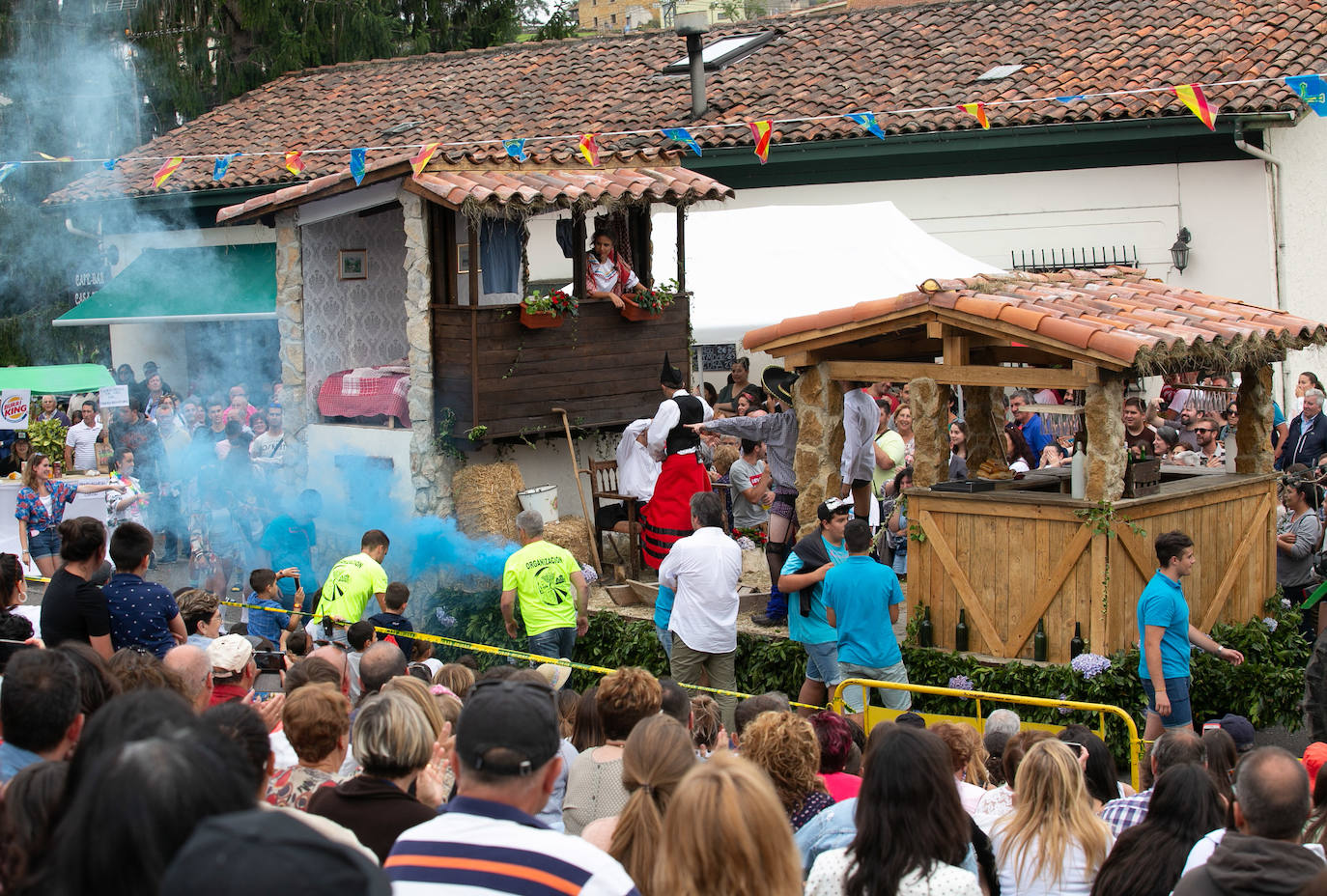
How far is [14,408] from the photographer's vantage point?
15188 mm

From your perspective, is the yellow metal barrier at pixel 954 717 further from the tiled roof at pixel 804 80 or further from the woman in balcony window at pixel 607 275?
the tiled roof at pixel 804 80

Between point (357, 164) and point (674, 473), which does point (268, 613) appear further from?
point (357, 164)

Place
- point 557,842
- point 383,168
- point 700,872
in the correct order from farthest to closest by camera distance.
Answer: point 383,168 < point 700,872 < point 557,842

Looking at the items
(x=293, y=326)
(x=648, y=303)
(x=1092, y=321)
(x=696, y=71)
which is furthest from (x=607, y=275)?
(x=696, y=71)

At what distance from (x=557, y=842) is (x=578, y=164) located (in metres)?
10.5

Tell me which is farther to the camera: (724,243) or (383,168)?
(724,243)

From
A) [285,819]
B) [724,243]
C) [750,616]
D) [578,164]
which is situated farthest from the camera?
[724,243]

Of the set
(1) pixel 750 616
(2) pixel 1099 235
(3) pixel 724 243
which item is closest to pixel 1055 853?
(1) pixel 750 616

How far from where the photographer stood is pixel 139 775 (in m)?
2.12

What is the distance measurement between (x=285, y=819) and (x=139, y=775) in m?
0.25

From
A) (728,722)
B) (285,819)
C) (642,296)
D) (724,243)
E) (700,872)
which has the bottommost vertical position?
(728,722)

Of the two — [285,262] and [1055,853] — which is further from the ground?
[285,262]

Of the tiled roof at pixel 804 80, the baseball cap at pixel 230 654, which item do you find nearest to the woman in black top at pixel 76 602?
the baseball cap at pixel 230 654

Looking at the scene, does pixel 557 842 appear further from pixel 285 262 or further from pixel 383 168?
pixel 285 262
